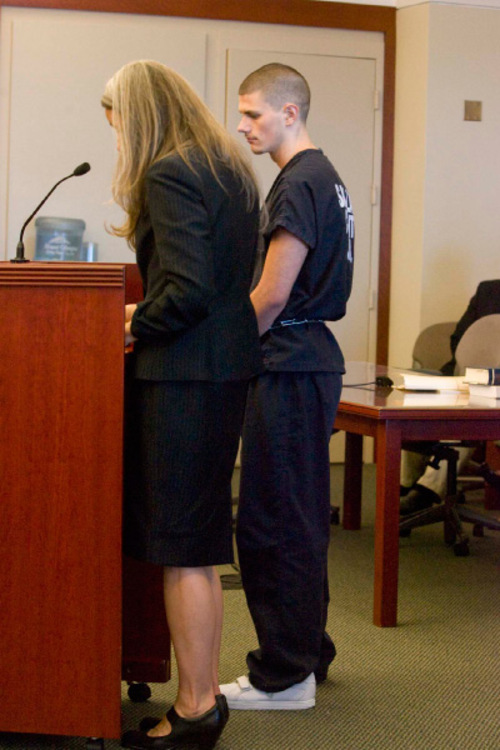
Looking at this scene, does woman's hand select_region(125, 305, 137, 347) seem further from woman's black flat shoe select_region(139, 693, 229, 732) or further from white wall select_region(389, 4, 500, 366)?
white wall select_region(389, 4, 500, 366)

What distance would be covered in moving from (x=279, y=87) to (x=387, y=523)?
4.53 feet

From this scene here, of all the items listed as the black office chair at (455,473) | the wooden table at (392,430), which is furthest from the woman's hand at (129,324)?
the black office chair at (455,473)

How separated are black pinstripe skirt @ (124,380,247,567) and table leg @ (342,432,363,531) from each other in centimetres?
248

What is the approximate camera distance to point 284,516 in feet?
7.21

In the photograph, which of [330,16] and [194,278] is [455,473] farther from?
[330,16]

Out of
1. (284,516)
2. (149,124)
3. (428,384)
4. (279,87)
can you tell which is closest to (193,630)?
(284,516)

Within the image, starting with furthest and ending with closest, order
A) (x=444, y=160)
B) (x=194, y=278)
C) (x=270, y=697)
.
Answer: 1. (x=444, y=160)
2. (x=270, y=697)
3. (x=194, y=278)

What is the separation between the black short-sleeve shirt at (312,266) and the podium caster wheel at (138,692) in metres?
0.83

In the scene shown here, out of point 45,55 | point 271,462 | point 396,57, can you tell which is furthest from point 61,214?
point 271,462

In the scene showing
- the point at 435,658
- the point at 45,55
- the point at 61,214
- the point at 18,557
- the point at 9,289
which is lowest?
the point at 435,658

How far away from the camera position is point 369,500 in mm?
5047

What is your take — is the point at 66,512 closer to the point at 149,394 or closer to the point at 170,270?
the point at 149,394

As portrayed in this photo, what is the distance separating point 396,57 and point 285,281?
4.27 meters

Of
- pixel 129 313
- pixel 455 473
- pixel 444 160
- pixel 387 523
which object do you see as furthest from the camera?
pixel 444 160
